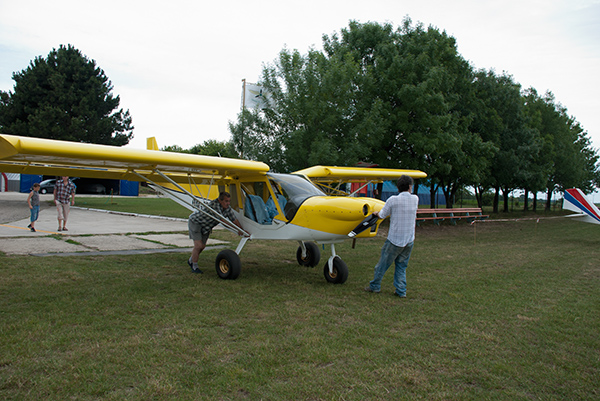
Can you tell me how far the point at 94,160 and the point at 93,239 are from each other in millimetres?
6748

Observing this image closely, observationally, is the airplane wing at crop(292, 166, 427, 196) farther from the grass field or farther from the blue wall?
the blue wall

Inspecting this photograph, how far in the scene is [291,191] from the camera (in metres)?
7.57

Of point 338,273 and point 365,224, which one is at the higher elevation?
point 365,224

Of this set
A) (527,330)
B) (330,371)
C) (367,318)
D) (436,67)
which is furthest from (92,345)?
(436,67)

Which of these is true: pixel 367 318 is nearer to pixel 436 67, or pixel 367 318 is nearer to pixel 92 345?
pixel 92 345

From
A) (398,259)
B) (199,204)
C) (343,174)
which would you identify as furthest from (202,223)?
(343,174)

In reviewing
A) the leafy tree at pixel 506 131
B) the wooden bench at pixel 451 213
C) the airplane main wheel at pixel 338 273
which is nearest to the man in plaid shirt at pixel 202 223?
the airplane main wheel at pixel 338 273

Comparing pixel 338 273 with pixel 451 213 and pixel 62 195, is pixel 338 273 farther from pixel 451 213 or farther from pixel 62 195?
pixel 451 213

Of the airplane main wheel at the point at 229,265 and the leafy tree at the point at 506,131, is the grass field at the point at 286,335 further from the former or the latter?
the leafy tree at the point at 506,131

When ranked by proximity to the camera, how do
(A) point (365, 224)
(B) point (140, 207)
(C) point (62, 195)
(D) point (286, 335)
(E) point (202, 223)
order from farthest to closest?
1. (B) point (140, 207)
2. (C) point (62, 195)
3. (E) point (202, 223)
4. (A) point (365, 224)
5. (D) point (286, 335)

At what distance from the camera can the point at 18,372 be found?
341 cm

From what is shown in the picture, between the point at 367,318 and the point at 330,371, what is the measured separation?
69.5 inches

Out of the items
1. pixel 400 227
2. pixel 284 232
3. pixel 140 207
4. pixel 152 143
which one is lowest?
pixel 140 207

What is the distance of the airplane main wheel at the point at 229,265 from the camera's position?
7316mm
